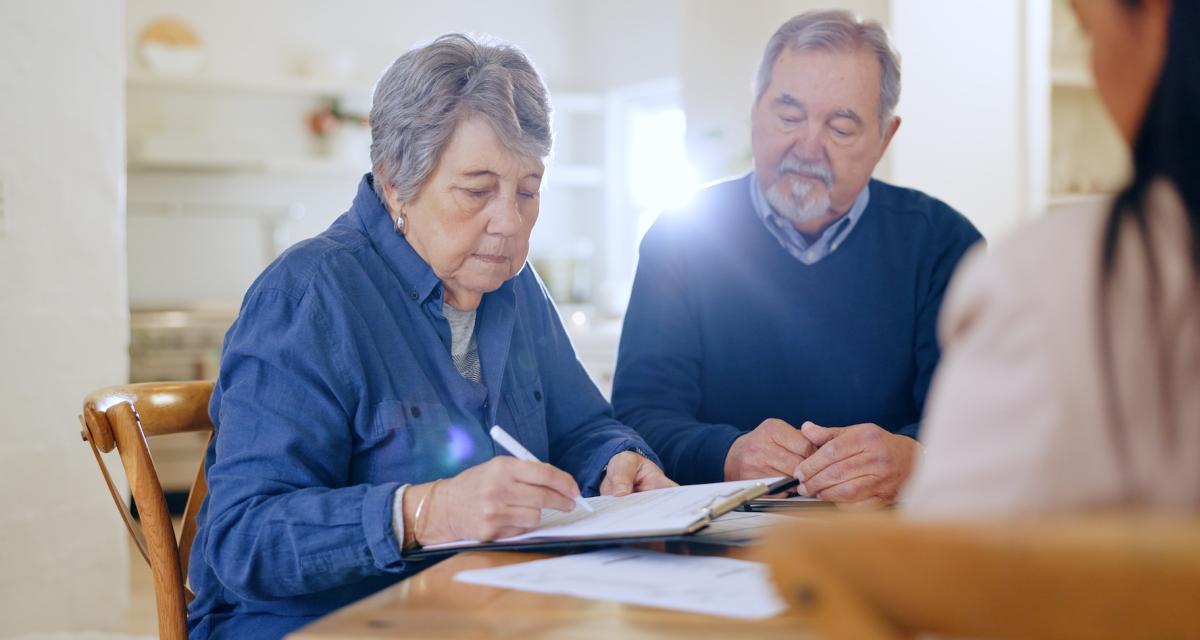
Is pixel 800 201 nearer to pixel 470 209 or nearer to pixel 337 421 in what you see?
pixel 470 209

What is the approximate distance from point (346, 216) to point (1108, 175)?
2.90 m

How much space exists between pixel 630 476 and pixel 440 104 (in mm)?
548

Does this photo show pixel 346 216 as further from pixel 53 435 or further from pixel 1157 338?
pixel 53 435

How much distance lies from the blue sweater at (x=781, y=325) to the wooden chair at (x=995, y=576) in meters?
1.32

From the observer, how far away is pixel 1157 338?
597 millimetres

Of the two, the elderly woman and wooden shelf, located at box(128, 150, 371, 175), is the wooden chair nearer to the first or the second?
the elderly woman

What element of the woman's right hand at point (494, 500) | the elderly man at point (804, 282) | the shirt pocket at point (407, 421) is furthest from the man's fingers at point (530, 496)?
the elderly man at point (804, 282)

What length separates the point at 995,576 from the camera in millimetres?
516

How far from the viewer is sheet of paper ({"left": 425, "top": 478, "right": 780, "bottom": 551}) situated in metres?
1.07

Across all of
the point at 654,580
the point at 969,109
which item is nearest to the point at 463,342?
the point at 654,580

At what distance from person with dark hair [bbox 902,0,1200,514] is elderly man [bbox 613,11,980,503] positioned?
4.16ft

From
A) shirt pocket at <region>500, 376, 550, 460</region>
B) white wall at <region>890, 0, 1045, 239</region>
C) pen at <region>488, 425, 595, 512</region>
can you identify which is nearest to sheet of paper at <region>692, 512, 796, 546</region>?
pen at <region>488, 425, 595, 512</region>

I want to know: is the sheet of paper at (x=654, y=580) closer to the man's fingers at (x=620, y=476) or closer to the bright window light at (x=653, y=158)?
the man's fingers at (x=620, y=476)

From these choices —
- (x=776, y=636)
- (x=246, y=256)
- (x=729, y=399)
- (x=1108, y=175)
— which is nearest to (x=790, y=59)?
(x=729, y=399)
